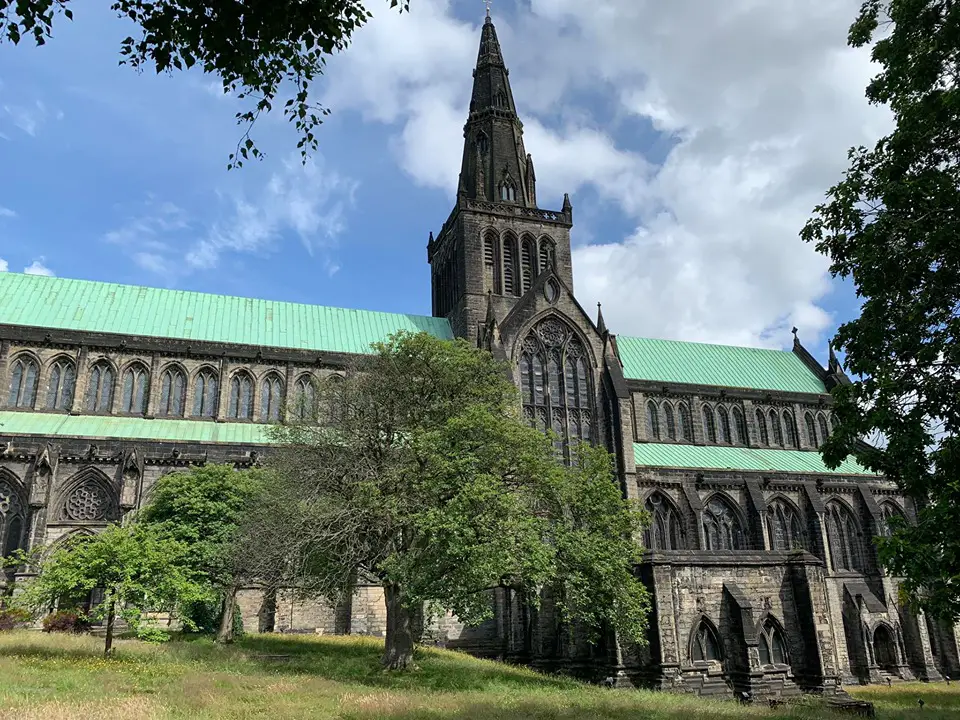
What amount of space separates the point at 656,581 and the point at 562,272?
2547cm

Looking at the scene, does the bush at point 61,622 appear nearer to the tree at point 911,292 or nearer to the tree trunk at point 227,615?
the tree trunk at point 227,615

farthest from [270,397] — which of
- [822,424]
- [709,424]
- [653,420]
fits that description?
[822,424]

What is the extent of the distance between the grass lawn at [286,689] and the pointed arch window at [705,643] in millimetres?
3974

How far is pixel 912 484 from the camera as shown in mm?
13133

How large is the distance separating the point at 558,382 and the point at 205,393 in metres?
19.3

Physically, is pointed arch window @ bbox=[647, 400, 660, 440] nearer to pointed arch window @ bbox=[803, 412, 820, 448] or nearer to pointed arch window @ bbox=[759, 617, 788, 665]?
pointed arch window @ bbox=[803, 412, 820, 448]

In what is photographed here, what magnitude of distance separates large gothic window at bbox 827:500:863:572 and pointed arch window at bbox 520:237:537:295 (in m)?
22.8

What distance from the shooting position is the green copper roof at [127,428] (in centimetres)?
3684

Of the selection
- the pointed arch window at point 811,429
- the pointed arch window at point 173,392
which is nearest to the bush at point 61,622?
the pointed arch window at point 173,392

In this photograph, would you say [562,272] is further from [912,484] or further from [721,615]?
[912,484]

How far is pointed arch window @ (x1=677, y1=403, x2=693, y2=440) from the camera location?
1988 inches

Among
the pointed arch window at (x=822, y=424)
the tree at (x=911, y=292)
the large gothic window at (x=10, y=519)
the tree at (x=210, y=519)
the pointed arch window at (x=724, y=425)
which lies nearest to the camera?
the tree at (x=911, y=292)

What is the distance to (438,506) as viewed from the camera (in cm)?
2458

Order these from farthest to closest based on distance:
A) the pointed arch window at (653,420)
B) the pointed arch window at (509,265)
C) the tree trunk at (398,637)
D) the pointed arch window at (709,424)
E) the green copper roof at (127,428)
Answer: the pointed arch window at (709,424) → the pointed arch window at (653,420) → the pointed arch window at (509,265) → the green copper roof at (127,428) → the tree trunk at (398,637)
